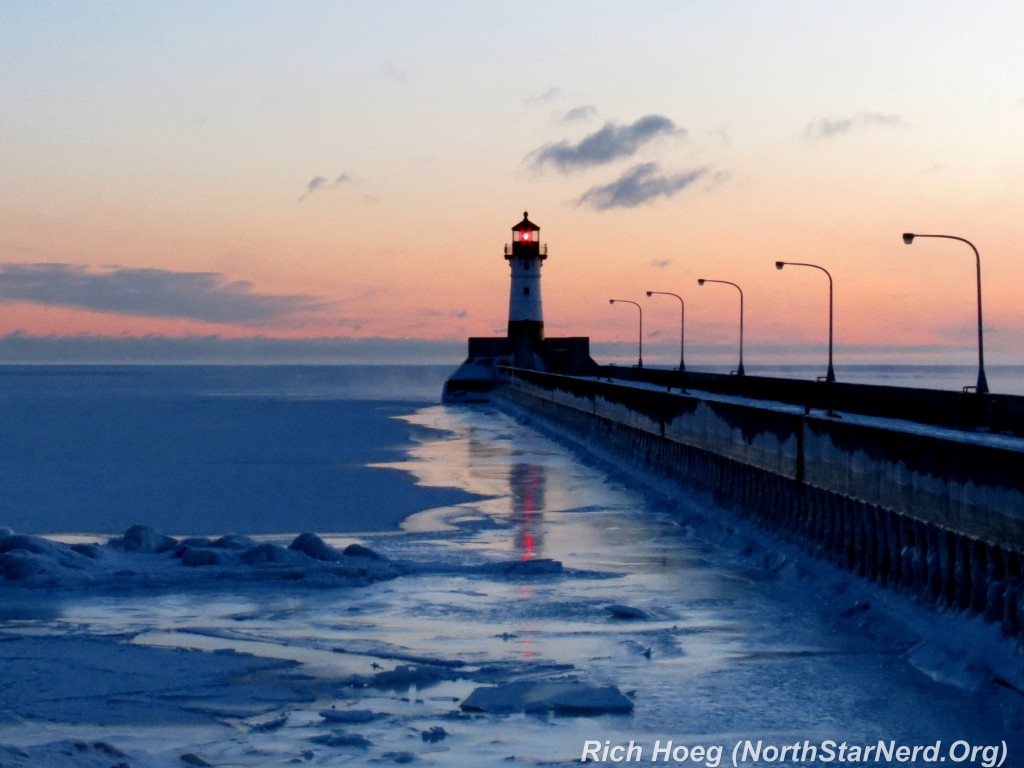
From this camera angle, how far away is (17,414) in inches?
2913

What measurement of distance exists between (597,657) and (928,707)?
2.49 meters

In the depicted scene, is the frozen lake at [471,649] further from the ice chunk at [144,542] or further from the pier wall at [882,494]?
the pier wall at [882,494]

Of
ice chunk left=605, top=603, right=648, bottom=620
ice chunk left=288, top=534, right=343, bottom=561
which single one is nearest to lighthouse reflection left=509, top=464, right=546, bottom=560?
ice chunk left=288, top=534, right=343, bottom=561

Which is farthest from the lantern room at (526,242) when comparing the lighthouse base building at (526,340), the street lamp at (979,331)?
the street lamp at (979,331)

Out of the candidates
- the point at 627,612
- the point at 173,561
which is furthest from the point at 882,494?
the point at 173,561

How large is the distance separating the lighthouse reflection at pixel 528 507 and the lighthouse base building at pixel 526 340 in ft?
214

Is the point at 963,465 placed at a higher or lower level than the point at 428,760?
higher

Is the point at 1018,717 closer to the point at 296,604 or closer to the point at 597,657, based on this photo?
the point at 597,657

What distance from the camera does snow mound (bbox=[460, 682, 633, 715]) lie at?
862 cm

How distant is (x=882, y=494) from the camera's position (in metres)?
13.3

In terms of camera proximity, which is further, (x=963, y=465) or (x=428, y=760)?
(x=963, y=465)

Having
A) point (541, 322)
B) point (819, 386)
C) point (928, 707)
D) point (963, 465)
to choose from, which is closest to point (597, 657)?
point (928, 707)

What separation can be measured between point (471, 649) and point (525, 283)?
90.2 metres

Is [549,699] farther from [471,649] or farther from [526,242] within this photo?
[526,242]
